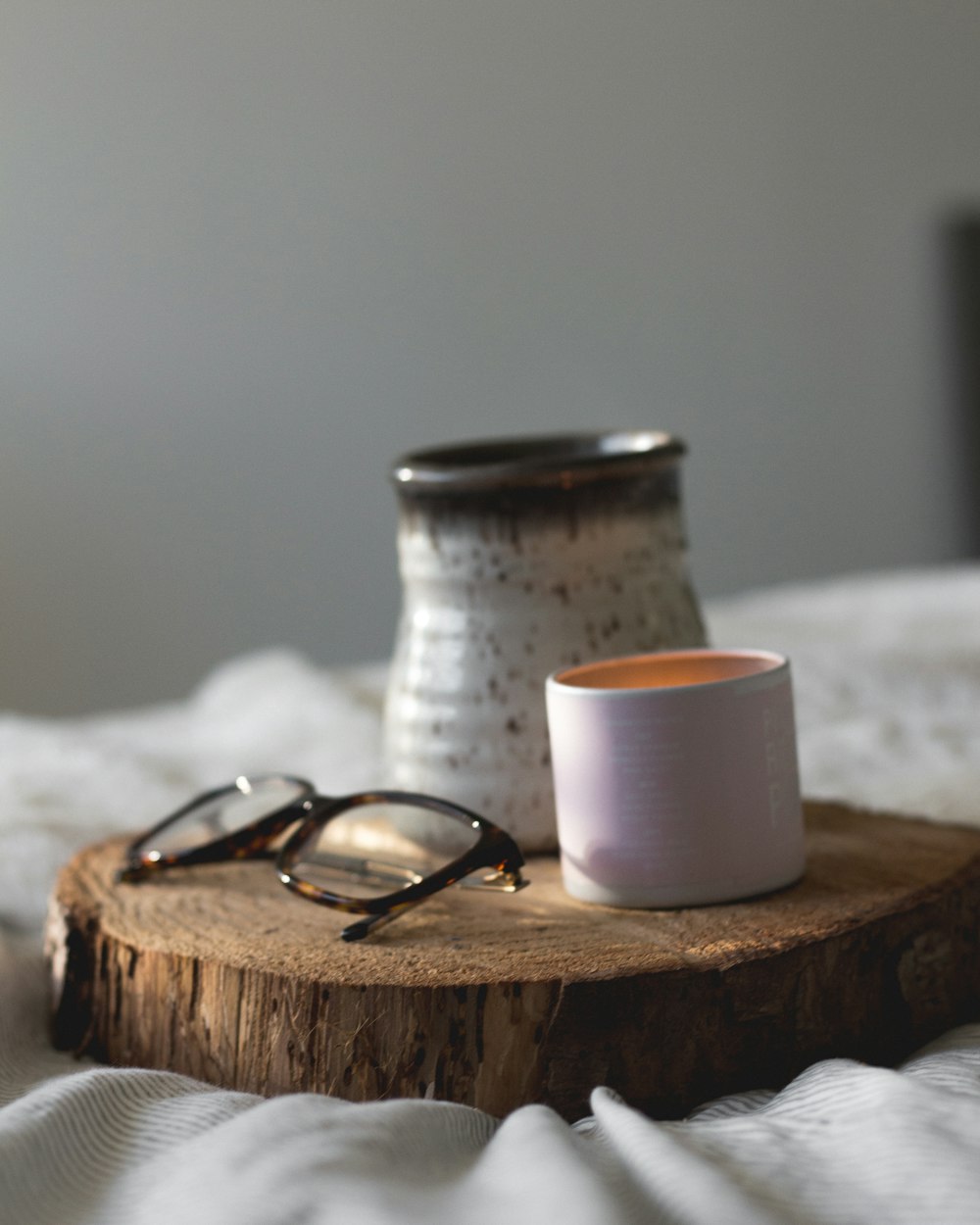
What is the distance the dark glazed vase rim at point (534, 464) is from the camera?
0.57 metres

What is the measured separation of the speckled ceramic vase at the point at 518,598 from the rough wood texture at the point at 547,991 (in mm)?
63

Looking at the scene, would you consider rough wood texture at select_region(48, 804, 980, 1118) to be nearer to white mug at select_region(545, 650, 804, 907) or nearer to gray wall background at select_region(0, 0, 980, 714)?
white mug at select_region(545, 650, 804, 907)

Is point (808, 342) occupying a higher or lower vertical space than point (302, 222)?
lower

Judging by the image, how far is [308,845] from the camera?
574mm

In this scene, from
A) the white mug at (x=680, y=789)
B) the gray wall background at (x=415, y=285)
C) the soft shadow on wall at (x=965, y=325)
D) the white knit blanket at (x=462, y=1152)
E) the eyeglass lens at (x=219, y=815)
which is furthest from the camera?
the soft shadow on wall at (x=965, y=325)

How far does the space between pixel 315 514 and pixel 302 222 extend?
0.51 metres

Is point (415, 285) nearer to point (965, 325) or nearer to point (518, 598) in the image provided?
point (965, 325)

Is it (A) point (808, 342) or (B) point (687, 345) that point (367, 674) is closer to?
(B) point (687, 345)

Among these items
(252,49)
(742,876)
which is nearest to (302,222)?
(252,49)

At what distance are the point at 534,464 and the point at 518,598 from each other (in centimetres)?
6

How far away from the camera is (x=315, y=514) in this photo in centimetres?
251

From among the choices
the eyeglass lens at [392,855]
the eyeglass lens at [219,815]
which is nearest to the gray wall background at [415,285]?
the eyeglass lens at [219,815]

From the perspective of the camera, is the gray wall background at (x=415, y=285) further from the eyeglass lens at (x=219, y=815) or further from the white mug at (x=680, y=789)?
the white mug at (x=680, y=789)

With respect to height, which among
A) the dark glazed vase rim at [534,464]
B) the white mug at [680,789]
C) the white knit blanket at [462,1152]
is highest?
the dark glazed vase rim at [534,464]
